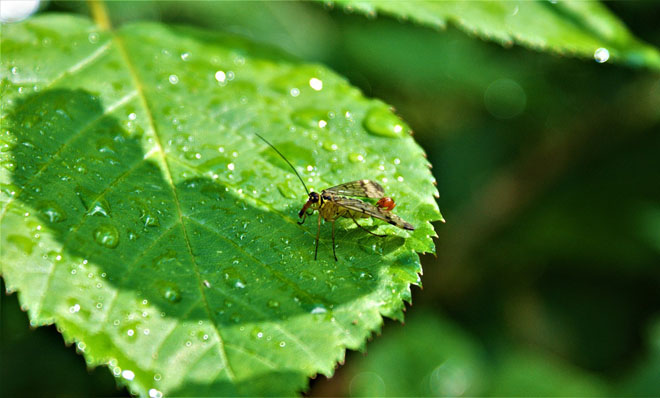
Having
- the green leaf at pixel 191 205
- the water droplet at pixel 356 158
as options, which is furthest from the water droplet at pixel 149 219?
the water droplet at pixel 356 158

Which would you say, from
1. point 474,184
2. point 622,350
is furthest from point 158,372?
point 622,350

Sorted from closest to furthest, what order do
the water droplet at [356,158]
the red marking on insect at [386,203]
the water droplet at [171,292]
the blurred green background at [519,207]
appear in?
the water droplet at [171,292]
the red marking on insect at [386,203]
the water droplet at [356,158]
the blurred green background at [519,207]

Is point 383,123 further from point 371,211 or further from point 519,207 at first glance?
point 519,207

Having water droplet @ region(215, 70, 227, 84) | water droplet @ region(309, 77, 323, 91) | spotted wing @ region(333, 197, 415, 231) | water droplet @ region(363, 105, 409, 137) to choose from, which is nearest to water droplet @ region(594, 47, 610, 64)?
water droplet @ region(363, 105, 409, 137)

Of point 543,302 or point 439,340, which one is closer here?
point 439,340

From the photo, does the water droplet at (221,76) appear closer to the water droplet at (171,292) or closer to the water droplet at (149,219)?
the water droplet at (149,219)

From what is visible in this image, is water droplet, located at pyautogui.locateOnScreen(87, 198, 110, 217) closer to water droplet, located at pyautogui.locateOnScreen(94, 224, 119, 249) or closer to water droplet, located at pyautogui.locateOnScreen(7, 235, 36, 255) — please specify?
water droplet, located at pyautogui.locateOnScreen(94, 224, 119, 249)

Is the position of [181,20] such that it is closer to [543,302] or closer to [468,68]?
[468,68]
